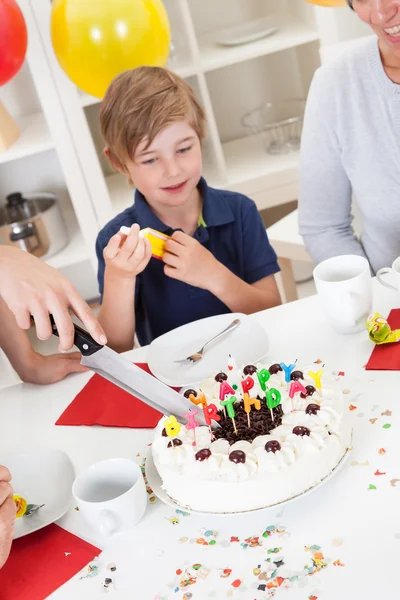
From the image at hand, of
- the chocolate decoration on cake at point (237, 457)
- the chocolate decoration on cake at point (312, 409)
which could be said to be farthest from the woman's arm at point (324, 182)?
the chocolate decoration on cake at point (237, 457)

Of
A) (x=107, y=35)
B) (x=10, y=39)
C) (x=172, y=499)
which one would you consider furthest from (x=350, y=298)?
(x=10, y=39)

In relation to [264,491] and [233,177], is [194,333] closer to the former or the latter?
Answer: [264,491]

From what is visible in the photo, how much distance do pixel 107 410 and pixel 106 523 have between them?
0.97 ft

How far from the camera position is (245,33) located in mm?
2707

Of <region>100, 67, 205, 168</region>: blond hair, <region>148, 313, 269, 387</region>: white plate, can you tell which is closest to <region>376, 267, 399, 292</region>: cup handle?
<region>148, 313, 269, 387</region>: white plate

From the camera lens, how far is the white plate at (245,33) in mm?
2660

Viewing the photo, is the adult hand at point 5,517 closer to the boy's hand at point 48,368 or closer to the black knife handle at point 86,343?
the black knife handle at point 86,343

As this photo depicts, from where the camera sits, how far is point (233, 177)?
107 inches

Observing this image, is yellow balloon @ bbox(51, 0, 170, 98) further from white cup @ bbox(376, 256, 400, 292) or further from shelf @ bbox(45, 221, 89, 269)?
white cup @ bbox(376, 256, 400, 292)

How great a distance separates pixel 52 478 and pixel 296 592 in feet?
1.32

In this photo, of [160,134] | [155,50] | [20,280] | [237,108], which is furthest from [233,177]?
[20,280]

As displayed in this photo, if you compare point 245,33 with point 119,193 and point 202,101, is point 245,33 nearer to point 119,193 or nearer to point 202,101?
point 202,101

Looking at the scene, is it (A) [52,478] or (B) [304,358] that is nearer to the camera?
(A) [52,478]

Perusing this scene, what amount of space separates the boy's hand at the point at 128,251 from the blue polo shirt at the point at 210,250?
240 mm
